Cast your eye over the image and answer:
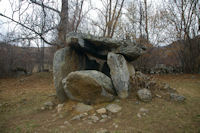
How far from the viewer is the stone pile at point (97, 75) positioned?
12.1 feet

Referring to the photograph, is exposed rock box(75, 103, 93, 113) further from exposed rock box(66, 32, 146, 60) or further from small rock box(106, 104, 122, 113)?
exposed rock box(66, 32, 146, 60)

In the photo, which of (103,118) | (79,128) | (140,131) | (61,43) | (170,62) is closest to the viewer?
(140,131)

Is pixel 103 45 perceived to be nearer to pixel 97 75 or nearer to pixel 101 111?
pixel 97 75

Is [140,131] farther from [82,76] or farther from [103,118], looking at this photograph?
[82,76]

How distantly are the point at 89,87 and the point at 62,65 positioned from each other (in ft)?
4.15

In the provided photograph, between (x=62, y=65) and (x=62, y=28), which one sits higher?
(x=62, y=28)

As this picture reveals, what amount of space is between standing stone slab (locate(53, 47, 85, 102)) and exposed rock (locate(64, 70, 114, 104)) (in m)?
0.47

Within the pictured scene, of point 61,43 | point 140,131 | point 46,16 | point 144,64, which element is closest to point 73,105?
point 140,131

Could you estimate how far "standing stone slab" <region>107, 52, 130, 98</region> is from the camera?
12.7 ft

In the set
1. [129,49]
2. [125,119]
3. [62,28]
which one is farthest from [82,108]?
[62,28]

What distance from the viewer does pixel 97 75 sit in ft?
12.4

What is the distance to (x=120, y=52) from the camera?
4191mm

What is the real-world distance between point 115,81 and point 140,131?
1.64m

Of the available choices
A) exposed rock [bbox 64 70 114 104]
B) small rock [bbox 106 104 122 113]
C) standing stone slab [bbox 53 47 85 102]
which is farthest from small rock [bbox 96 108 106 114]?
standing stone slab [bbox 53 47 85 102]
